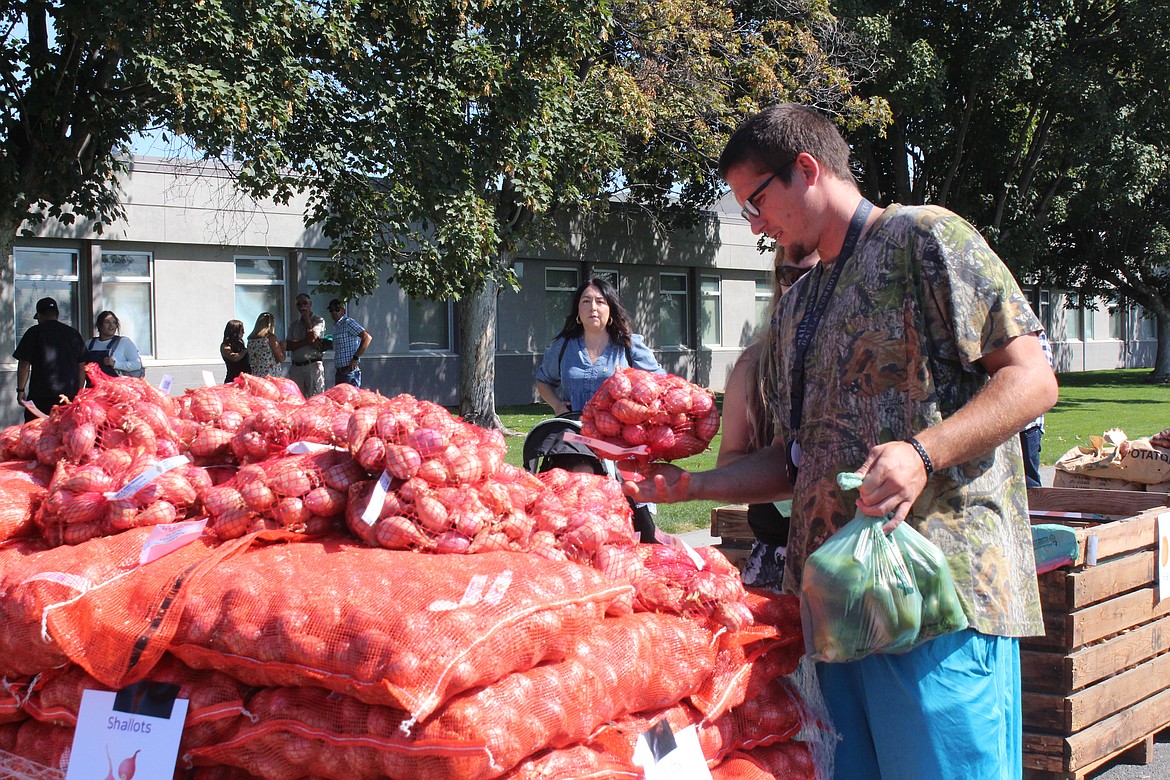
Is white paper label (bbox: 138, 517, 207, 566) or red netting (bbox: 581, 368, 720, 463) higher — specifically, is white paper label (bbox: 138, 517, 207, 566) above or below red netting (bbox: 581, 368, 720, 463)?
below

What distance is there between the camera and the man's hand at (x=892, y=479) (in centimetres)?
192

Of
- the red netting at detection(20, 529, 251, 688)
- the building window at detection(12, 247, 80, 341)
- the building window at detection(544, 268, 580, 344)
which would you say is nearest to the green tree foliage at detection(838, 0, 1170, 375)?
the building window at detection(544, 268, 580, 344)

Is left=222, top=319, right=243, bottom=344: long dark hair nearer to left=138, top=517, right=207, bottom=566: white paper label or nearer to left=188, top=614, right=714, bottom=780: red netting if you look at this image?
left=138, top=517, right=207, bottom=566: white paper label

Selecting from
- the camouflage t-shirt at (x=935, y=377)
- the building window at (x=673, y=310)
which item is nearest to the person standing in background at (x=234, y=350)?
the camouflage t-shirt at (x=935, y=377)

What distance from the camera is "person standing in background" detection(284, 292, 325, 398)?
44.5 feet

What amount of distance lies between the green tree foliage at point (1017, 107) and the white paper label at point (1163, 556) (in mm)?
16528

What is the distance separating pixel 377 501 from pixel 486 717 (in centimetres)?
67

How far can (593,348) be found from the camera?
6.39 meters

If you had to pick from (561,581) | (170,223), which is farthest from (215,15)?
(170,223)

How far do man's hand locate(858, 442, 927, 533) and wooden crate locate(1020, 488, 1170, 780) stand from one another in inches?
80.3

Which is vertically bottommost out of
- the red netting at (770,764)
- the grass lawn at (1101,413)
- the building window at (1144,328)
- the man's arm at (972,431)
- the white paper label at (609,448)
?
the grass lawn at (1101,413)

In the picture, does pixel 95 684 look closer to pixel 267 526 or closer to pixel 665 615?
pixel 267 526

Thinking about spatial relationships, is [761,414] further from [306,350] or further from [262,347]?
[306,350]

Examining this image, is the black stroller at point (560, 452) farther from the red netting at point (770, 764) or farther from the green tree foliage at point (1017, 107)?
the green tree foliage at point (1017, 107)
